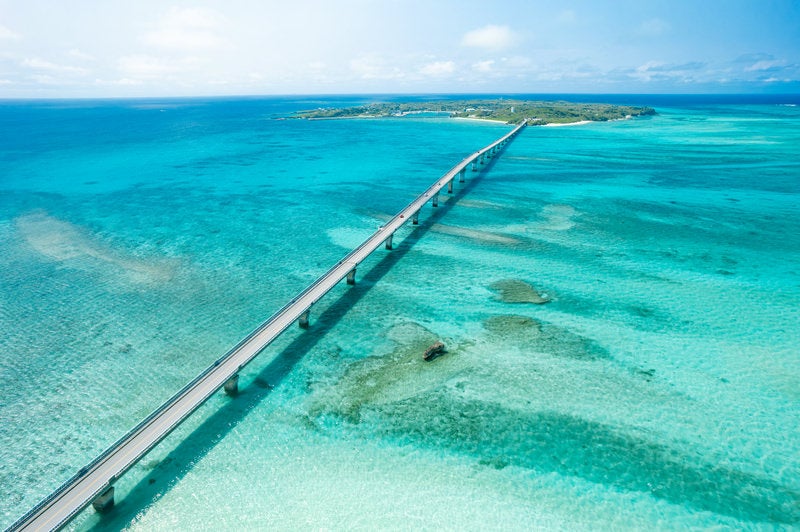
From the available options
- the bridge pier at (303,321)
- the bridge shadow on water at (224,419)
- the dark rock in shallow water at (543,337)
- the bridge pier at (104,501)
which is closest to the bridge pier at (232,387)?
the bridge shadow on water at (224,419)

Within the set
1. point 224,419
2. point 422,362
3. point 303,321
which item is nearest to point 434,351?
point 422,362

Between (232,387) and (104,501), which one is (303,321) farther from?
(104,501)

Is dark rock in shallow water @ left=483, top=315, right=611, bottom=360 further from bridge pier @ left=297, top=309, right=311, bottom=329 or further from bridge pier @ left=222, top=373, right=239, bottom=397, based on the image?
bridge pier @ left=222, top=373, right=239, bottom=397

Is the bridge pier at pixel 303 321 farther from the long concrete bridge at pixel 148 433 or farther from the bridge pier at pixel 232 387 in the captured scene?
the bridge pier at pixel 232 387

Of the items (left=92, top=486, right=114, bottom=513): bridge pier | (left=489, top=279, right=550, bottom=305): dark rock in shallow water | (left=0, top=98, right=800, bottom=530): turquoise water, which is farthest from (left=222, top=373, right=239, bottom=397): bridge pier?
(left=489, top=279, right=550, bottom=305): dark rock in shallow water

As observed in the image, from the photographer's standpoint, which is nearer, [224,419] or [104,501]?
[104,501]

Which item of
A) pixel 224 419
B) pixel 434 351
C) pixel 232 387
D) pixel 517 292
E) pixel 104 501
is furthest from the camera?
pixel 517 292

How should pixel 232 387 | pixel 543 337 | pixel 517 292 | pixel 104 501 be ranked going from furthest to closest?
pixel 517 292 → pixel 543 337 → pixel 232 387 → pixel 104 501

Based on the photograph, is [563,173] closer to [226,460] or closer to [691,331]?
[691,331]
